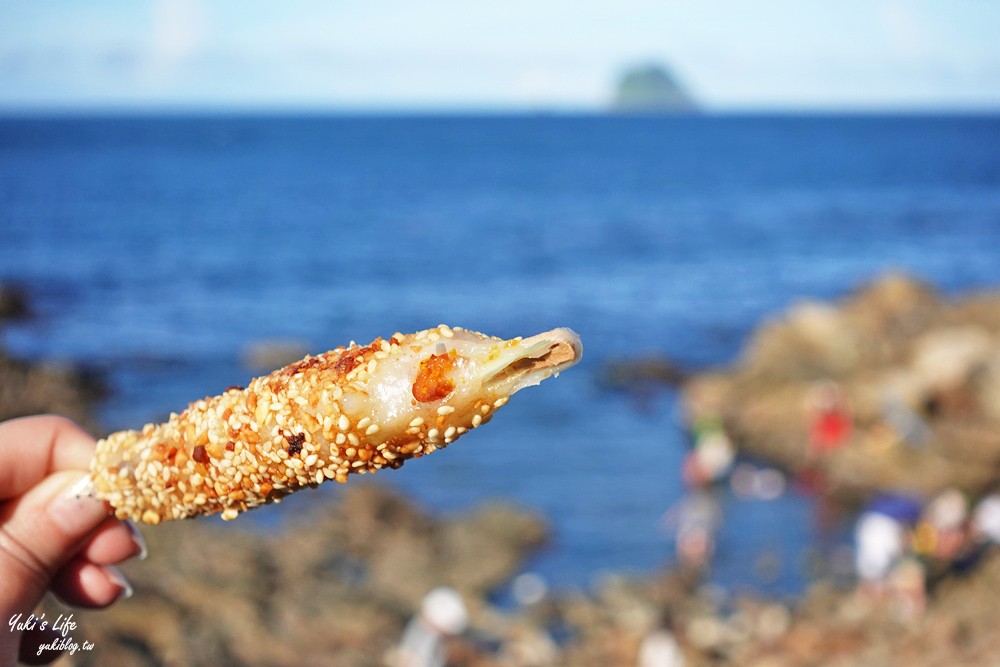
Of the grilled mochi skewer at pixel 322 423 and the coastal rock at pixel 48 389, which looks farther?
the coastal rock at pixel 48 389

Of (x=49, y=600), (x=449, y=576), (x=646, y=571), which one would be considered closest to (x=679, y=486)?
(x=646, y=571)

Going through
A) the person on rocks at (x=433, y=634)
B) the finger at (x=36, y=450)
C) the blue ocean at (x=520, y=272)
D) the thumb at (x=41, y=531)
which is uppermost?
the finger at (x=36, y=450)

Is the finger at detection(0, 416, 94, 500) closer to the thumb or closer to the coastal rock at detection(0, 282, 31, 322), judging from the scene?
the thumb

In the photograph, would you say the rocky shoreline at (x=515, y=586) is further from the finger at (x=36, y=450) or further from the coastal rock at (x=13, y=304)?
the coastal rock at (x=13, y=304)

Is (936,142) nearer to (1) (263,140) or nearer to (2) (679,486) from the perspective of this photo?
(1) (263,140)

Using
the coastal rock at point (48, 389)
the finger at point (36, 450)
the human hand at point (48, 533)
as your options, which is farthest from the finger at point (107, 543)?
the coastal rock at point (48, 389)

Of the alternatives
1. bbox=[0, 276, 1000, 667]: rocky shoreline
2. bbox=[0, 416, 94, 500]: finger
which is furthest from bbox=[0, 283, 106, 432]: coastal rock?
bbox=[0, 416, 94, 500]: finger
